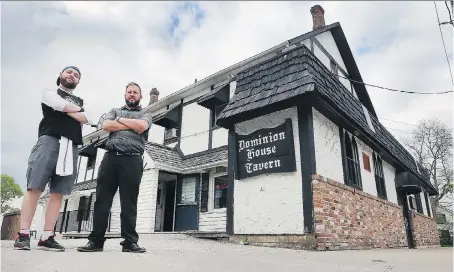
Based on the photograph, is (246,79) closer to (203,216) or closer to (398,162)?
(203,216)

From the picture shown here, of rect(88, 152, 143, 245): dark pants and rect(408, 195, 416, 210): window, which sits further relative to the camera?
rect(408, 195, 416, 210): window

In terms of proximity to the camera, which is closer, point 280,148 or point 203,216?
point 280,148

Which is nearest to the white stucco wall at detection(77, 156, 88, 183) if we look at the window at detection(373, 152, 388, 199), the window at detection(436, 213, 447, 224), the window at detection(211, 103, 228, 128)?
the window at detection(211, 103, 228, 128)

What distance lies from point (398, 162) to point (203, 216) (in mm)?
7114

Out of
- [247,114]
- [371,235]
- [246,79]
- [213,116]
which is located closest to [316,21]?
[213,116]

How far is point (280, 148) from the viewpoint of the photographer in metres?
6.26

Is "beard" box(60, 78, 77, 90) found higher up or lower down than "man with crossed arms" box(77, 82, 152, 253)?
higher up

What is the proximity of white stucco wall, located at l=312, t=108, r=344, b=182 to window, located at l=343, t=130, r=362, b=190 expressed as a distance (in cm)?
48

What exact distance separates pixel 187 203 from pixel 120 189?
826 centimetres

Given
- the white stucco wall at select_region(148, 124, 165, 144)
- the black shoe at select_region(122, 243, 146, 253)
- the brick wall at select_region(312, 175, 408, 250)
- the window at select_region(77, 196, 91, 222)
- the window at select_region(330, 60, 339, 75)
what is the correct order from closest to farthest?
1. the black shoe at select_region(122, 243, 146, 253)
2. the brick wall at select_region(312, 175, 408, 250)
3. the window at select_region(330, 60, 339, 75)
4. the white stucco wall at select_region(148, 124, 165, 144)
5. the window at select_region(77, 196, 91, 222)

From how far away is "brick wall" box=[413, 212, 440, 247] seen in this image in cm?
1267

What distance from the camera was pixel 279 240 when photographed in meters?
5.77

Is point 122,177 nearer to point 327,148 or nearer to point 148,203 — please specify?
point 327,148

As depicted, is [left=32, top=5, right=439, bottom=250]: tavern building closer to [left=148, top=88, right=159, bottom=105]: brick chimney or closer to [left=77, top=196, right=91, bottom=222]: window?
[left=77, top=196, right=91, bottom=222]: window
